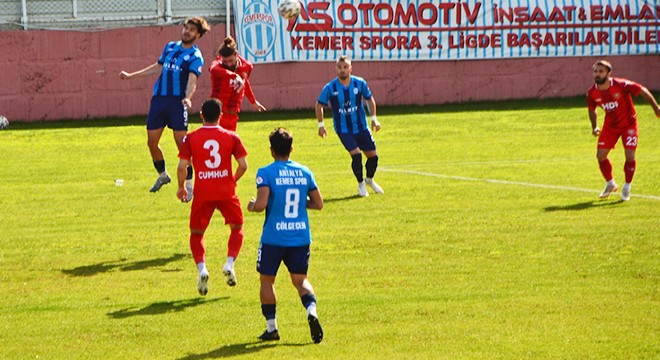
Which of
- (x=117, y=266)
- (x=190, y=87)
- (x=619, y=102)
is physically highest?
(x=190, y=87)

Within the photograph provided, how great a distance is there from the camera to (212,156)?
39.1 feet

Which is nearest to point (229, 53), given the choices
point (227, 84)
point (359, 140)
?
point (227, 84)

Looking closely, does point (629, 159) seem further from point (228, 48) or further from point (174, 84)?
point (174, 84)

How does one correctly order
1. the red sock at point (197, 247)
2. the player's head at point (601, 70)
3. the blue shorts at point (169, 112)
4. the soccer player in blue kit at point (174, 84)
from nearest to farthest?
the red sock at point (197, 247) < the soccer player in blue kit at point (174, 84) < the blue shorts at point (169, 112) < the player's head at point (601, 70)

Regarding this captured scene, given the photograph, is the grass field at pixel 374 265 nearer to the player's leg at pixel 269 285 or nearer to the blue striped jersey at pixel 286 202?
the player's leg at pixel 269 285

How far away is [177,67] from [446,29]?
18.7m

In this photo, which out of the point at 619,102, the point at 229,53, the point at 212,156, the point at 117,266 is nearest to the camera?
the point at 212,156

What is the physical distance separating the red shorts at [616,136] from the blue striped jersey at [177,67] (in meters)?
6.54

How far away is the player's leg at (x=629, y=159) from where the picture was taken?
18661mm

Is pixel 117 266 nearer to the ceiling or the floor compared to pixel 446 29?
nearer to the floor

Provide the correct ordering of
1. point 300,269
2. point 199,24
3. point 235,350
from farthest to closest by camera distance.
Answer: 1. point 199,24
2. point 300,269
3. point 235,350

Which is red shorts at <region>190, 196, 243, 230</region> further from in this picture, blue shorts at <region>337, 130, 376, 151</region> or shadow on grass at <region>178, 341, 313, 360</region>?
blue shorts at <region>337, 130, 376, 151</region>

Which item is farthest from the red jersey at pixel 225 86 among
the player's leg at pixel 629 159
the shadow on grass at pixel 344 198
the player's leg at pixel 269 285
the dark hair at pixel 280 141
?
the player's leg at pixel 269 285

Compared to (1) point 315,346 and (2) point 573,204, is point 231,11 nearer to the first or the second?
(2) point 573,204
